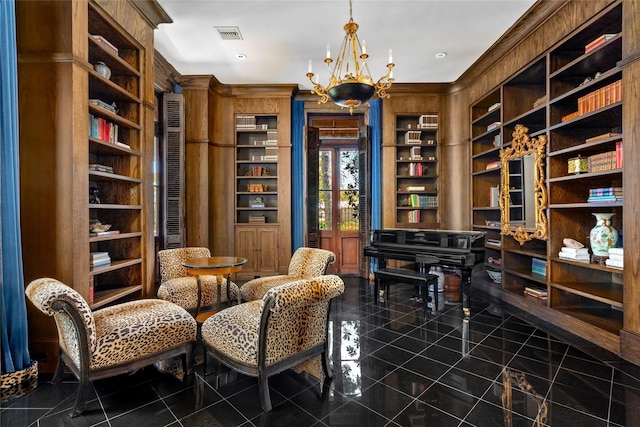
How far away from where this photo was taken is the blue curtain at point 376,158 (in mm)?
5586

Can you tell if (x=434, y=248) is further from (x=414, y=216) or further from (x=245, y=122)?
(x=245, y=122)

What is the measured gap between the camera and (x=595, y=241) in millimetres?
3004

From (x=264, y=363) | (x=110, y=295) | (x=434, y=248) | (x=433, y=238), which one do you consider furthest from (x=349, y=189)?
(x=264, y=363)

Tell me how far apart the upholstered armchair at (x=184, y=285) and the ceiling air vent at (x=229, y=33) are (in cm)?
270

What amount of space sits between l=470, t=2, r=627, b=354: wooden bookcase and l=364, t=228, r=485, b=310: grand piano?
69cm

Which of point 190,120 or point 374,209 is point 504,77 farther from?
point 190,120

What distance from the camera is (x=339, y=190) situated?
20.1 ft

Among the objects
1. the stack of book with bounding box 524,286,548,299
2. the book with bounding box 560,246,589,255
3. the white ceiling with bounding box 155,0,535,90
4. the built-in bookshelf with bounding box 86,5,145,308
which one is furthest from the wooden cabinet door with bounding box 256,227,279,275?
the book with bounding box 560,246,589,255

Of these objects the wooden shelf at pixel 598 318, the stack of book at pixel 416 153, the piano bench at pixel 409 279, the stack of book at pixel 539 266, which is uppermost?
the stack of book at pixel 416 153

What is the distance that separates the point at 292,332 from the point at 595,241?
3039mm

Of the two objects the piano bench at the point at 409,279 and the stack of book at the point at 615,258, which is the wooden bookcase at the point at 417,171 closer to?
the piano bench at the point at 409,279

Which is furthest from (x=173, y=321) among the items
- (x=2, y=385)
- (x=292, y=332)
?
(x=2, y=385)

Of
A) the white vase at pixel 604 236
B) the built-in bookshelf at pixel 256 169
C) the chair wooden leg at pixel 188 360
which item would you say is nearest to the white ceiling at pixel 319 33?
the built-in bookshelf at pixel 256 169

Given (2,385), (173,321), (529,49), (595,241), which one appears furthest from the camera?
(529,49)
